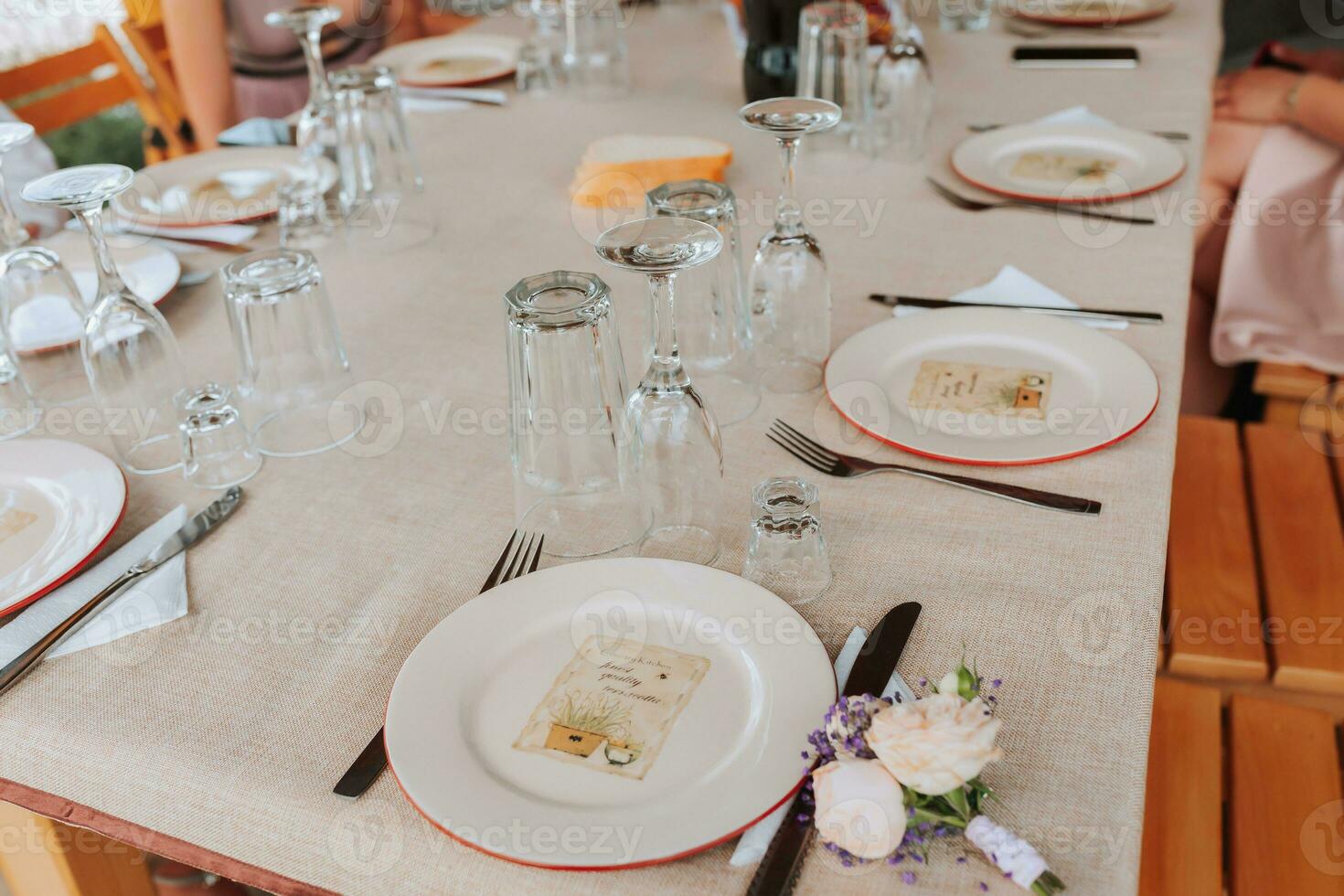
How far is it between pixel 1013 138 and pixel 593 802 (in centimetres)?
120

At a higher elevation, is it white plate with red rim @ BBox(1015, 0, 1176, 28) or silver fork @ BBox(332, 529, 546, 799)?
white plate with red rim @ BBox(1015, 0, 1176, 28)

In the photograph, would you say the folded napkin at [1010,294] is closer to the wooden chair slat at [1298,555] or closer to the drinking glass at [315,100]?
the wooden chair slat at [1298,555]

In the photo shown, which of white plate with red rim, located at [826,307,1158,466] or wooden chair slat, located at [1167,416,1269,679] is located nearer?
white plate with red rim, located at [826,307,1158,466]

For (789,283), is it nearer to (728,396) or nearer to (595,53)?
(728,396)

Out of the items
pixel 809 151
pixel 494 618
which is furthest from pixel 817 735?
pixel 809 151

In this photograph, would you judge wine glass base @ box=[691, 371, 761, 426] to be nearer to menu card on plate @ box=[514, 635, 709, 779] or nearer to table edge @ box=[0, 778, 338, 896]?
menu card on plate @ box=[514, 635, 709, 779]

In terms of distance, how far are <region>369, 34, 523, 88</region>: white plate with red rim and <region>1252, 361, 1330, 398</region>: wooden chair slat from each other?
1.26 metres

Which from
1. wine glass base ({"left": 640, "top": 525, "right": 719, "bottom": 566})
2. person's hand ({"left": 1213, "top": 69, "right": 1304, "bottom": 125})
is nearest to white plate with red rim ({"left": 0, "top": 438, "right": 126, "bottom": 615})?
wine glass base ({"left": 640, "top": 525, "right": 719, "bottom": 566})

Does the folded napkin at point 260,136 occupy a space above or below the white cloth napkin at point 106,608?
above

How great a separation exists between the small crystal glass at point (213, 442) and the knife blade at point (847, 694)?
529 mm

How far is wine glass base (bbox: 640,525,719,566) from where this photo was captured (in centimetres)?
81

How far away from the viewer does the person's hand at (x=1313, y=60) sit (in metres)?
1.96

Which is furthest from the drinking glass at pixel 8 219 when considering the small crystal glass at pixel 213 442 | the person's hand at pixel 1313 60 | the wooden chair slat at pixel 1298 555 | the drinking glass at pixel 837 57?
the person's hand at pixel 1313 60

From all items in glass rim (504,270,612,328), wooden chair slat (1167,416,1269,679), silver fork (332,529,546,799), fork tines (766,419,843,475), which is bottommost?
wooden chair slat (1167,416,1269,679)
